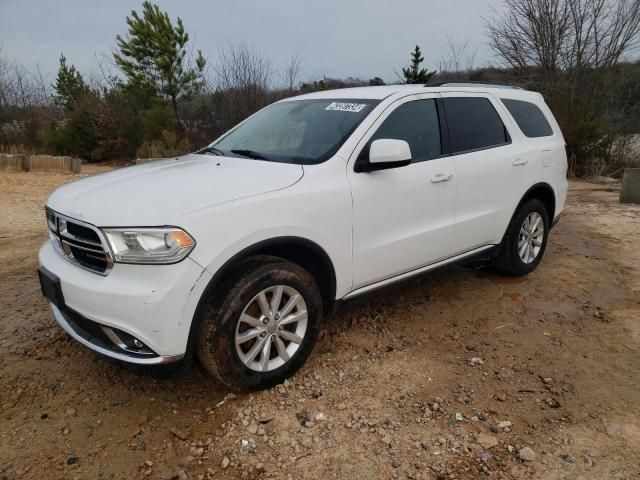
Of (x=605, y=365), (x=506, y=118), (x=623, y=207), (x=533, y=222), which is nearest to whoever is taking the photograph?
(x=605, y=365)

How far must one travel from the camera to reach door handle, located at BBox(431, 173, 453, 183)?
3.39 meters

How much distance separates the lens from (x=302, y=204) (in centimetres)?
268

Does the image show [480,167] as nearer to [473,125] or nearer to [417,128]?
[473,125]

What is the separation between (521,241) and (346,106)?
2.22 m

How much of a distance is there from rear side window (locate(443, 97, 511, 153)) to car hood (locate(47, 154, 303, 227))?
1.51 metres

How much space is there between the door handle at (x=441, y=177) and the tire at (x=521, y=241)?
3.60 feet

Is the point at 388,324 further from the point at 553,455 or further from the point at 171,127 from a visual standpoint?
the point at 171,127

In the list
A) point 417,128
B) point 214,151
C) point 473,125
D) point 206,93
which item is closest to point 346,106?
point 417,128

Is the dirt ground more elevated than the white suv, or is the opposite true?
the white suv

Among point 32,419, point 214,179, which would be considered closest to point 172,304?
point 214,179

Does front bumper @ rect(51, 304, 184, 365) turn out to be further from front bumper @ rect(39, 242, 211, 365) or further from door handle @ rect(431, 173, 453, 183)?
door handle @ rect(431, 173, 453, 183)

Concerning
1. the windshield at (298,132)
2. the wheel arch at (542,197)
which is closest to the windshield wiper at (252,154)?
the windshield at (298,132)

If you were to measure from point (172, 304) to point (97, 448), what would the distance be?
847 millimetres

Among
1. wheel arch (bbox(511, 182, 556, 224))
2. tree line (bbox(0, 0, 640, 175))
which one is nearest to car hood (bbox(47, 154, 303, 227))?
wheel arch (bbox(511, 182, 556, 224))
